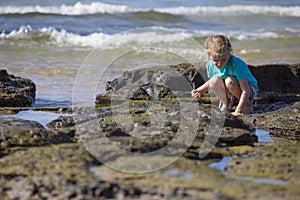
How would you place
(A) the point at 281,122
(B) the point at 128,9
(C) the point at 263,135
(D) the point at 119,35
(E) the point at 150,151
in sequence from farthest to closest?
1. (B) the point at 128,9
2. (D) the point at 119,35
3. (A) the point at 281,122
4. (C) the point at 263,135
5. (E) the point at 150,151

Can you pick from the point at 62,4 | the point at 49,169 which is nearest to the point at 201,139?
the point at 49,169

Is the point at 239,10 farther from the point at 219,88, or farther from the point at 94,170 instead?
the point at 94,170

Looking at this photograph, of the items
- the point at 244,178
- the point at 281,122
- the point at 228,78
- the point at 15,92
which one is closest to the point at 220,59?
the point at 228,78

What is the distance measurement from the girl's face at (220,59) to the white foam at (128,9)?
54.6 ft

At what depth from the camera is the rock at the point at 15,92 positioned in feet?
18.8

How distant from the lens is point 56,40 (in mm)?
15609

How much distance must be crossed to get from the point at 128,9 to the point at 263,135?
18197 millimetres

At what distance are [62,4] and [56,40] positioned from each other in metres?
7.61

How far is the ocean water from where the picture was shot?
972cm

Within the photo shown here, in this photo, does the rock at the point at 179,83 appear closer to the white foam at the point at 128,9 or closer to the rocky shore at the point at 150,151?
the rocky shore at the point at 150,151

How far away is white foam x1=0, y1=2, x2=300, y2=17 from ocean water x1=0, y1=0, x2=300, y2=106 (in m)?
0.04

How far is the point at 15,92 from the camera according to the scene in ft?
19.9

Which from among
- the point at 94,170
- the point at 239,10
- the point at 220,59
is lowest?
the point at 94,170

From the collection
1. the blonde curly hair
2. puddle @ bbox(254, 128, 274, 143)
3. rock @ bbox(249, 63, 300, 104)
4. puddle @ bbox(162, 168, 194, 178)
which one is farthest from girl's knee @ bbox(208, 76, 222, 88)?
puddle @ bbox(162, 168, 194, 178)
